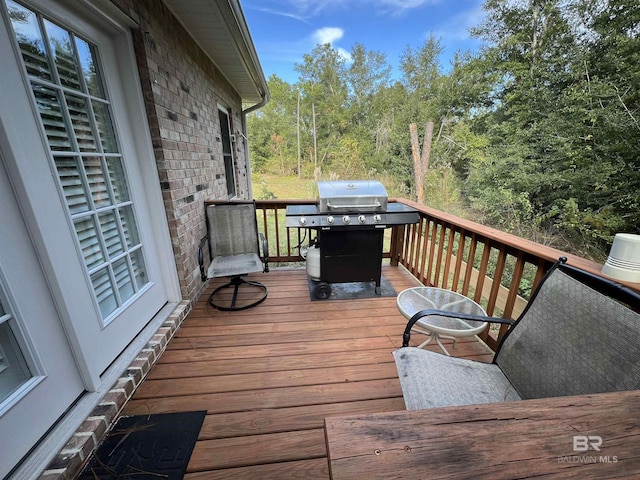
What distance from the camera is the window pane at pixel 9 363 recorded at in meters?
1.02

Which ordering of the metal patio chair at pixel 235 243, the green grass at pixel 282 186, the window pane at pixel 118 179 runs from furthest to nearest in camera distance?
the green grass at pixel 282 186 → the metal patio chair at pixel 235 243 → the window pane at pixel 118 179

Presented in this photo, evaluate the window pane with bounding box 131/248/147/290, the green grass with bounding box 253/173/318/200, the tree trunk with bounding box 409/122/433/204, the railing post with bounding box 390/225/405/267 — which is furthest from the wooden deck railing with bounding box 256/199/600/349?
the green grass with bounding box 253/173/318/200

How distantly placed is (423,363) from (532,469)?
2.42ft

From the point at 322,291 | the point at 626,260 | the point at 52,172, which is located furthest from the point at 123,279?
the point at 626,260

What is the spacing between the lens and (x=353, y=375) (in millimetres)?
1660

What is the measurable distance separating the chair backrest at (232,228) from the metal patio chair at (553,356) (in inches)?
74.7

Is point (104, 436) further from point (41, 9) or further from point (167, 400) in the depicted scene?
point (41, 9)

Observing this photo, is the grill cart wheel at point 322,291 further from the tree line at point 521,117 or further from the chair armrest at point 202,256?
the tree line at point 521,117

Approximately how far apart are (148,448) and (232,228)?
71.8 inches

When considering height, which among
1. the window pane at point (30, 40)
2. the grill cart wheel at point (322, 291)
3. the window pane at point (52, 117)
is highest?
the window pane at point (30, 40)

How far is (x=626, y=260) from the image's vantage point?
1040 mm

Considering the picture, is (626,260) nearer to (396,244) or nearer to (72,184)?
(396,244)

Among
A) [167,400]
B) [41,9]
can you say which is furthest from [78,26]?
[167,400]

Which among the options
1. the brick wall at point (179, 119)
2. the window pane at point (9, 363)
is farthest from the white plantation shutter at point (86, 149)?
the window pane at point (9, 363)
